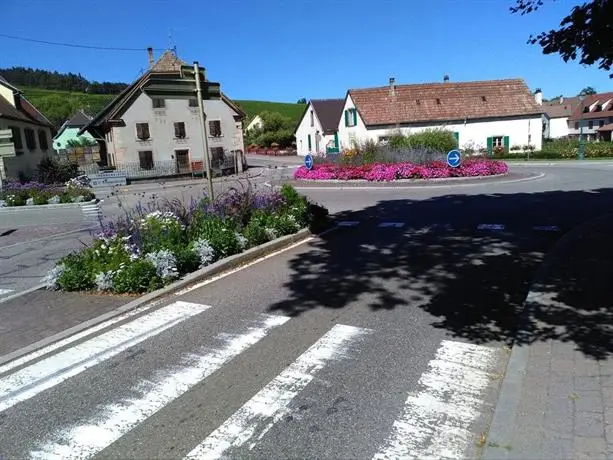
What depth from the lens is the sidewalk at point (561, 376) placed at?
320cm

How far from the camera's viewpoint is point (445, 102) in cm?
4678

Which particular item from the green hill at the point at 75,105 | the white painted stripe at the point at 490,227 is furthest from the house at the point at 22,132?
the green hill at the point at 75,105

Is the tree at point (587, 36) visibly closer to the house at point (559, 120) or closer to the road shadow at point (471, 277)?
the road shadow at point (471, 277)

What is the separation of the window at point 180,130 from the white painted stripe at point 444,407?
4470cm

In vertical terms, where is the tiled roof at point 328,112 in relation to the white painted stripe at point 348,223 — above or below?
above

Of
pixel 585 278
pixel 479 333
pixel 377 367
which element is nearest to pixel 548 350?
pixel 479 333

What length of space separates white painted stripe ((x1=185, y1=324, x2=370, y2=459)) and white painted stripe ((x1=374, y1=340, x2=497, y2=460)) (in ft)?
2.77

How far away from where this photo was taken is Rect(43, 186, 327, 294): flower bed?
690 centimetres

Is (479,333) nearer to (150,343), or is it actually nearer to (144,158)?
(150,343)

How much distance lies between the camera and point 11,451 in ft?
11.3

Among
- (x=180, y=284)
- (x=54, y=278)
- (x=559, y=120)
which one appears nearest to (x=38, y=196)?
(x=54, y=278)

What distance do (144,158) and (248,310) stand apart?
42366mm

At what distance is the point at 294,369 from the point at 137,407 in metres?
1.32

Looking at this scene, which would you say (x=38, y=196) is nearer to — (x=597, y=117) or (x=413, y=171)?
(x=413, y=171)
